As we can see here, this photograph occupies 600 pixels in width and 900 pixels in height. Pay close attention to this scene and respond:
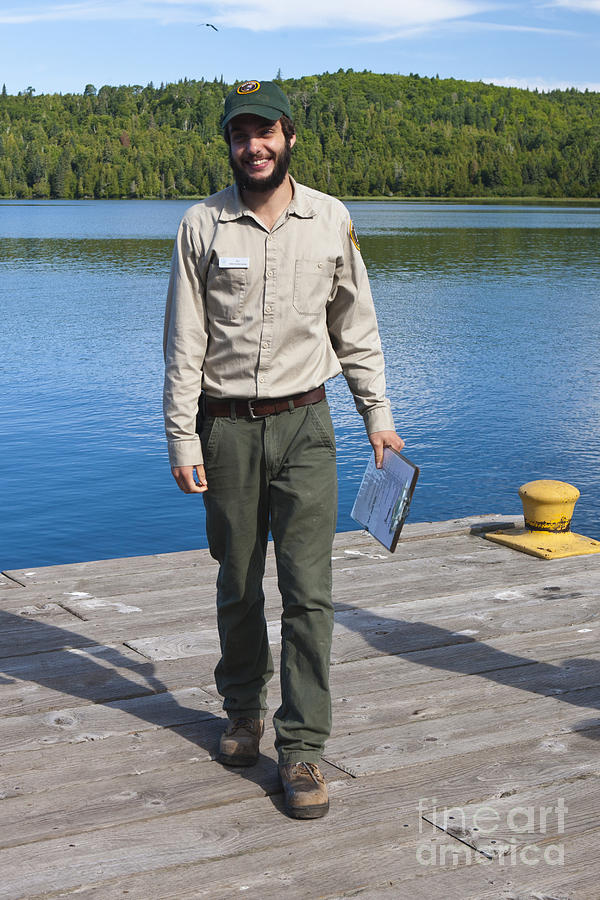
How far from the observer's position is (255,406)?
335 centimetres

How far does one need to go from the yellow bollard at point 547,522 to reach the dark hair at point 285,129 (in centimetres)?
354

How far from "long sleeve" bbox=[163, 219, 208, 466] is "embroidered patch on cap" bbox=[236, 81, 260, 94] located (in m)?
0.45

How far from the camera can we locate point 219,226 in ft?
10.7

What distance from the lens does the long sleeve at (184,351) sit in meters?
3.29

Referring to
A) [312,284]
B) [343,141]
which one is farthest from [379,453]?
[343,141]

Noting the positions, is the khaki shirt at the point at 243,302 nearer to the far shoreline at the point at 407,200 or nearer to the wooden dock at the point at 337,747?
the wooden dock at the point at 337,747

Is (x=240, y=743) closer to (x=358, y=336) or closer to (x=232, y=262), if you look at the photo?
(x=358, y=336)

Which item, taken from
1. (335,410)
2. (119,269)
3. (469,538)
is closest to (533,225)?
(119,269)

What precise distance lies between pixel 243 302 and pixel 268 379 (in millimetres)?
259

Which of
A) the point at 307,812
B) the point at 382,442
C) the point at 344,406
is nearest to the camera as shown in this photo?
the point at 307,812

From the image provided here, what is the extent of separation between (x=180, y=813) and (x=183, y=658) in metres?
1.36

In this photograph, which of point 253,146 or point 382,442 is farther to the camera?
point 382,442

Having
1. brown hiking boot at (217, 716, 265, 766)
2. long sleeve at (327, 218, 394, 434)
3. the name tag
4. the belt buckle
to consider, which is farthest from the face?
brown hiking boot at (217, 716, 265, 766)

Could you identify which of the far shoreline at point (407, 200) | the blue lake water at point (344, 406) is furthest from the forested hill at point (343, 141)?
the blue lake water at point (344, 406)
